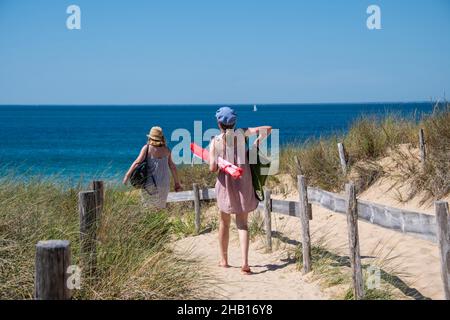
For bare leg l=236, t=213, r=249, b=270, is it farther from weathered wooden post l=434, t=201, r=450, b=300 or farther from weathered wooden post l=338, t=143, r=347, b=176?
weathered wooden post l=338, t=143, r=347, b=176

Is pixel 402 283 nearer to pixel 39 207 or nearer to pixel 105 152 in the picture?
pixel 39 207

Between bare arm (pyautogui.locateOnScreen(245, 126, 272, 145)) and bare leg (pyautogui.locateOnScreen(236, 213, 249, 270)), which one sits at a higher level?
bare arm (pyautogui.locateOnScreen(245, 126, 272, 145))

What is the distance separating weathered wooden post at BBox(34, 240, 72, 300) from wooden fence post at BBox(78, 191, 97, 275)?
1.54 meters

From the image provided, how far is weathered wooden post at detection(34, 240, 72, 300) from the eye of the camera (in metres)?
3.72

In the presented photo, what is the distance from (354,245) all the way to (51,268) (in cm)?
323

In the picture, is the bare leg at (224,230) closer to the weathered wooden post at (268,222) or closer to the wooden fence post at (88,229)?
the weathered wooden post at (268,222)

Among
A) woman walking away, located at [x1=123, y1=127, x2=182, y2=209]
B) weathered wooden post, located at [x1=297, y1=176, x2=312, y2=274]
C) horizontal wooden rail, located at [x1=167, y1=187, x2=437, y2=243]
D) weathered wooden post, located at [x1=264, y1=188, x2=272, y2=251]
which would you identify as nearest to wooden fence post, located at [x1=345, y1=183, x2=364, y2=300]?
horizontal wooden rail, located at [x1=167, y1=187, x2=437, y2=243]

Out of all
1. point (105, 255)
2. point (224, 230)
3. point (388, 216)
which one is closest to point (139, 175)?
point (224, 230)

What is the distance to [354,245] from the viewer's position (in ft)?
19.2

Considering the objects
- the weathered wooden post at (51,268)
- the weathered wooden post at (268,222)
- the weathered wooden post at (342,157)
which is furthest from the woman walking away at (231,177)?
the weathered wooden post at (342,157)

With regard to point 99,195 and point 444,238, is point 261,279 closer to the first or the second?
point 99,195

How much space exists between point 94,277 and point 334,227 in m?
6.01
